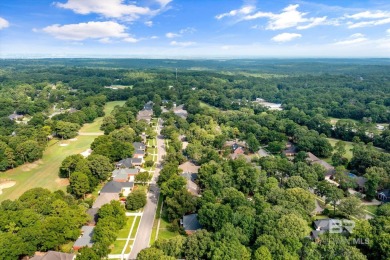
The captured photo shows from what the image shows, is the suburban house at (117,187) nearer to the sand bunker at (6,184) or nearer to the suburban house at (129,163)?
the suburban house at (129,163)

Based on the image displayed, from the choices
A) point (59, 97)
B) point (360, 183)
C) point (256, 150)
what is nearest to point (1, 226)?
point (256, 150)

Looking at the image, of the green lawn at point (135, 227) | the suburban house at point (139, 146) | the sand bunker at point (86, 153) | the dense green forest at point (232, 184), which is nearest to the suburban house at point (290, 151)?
the dense green forest at point (232, 184)

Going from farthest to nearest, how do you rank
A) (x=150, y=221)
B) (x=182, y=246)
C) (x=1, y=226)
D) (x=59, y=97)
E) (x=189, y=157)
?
(x=59, y=97)
(x=189, y=157)
(x=150, y=221)
(x=1, y=226)
(x=182, y=246)

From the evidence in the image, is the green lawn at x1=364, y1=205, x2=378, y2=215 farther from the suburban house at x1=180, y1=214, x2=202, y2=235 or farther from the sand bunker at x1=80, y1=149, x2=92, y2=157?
the sand bunker at x1=80, y1=149, x2=92, y2=157

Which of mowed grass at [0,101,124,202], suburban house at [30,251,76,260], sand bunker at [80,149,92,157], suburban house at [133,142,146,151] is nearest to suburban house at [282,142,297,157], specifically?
suburban house at [133,142,146,151]

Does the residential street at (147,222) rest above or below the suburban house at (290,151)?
below

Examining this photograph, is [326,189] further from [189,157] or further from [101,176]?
[101,176]
